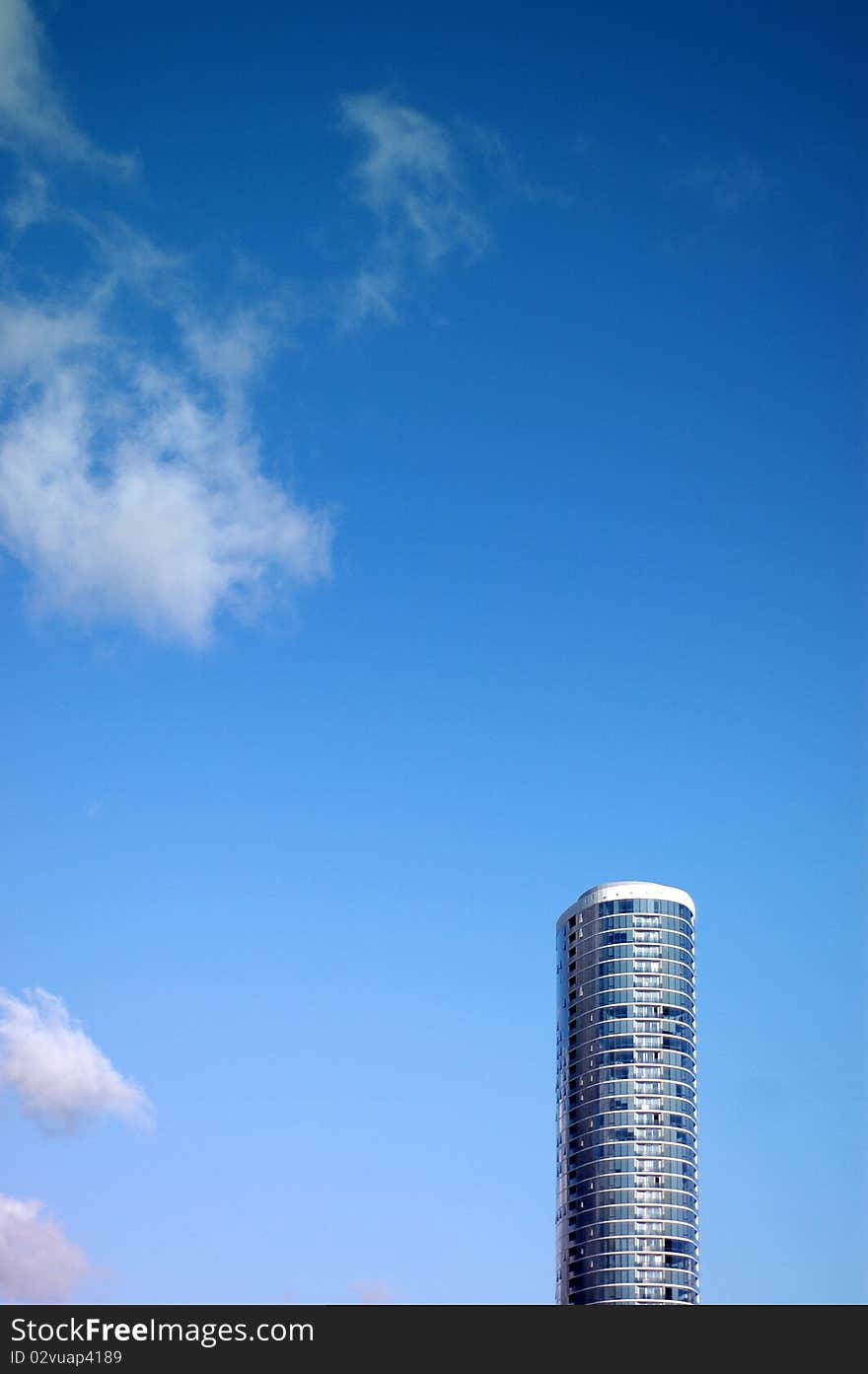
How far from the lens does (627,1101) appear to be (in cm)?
14300

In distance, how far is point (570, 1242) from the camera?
144 m

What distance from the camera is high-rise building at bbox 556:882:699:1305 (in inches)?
5443

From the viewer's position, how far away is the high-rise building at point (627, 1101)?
5443 inches
